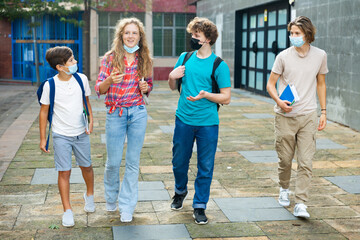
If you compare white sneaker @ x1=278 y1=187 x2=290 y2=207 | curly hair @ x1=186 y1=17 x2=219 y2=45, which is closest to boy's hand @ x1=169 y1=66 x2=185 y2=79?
curly hair @ x1=186 y1=17 x2=219 y2=45

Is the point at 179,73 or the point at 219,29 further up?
the point at 219,29

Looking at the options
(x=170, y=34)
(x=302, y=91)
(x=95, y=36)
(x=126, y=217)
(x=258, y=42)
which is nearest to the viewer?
(x=126, y=217)

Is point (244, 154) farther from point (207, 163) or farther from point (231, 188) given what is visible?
point (207, 163)

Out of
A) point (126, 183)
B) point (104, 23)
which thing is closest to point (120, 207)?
point (126, 183)

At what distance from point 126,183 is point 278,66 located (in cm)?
165

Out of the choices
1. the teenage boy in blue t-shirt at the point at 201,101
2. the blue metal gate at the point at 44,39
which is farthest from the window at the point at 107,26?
the teenage boy in blue t-shirt at the point at 201,101

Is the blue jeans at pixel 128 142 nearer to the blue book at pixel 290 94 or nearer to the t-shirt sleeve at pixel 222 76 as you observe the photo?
the t-shirt sleeve at pixel 222 76

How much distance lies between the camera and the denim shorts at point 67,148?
4477mm

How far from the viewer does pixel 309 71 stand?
4.77m

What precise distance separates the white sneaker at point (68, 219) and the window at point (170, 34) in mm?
20917

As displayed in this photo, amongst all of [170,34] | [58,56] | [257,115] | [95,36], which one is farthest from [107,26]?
Answer: [58,56]

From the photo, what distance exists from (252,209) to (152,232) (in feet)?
3.55

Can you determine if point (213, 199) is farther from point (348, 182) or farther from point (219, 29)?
point (219, 29)

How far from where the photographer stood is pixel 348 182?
5980 mm
